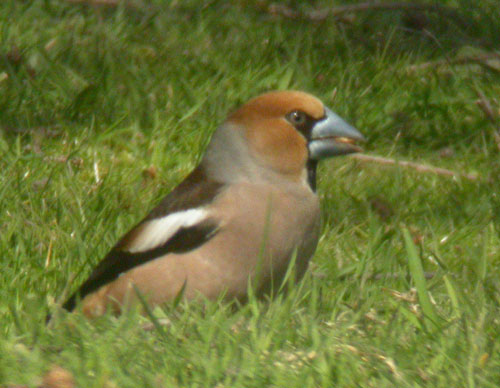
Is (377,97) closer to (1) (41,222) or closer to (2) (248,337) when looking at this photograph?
(1) (41,222)

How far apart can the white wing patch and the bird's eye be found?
1.79 ft

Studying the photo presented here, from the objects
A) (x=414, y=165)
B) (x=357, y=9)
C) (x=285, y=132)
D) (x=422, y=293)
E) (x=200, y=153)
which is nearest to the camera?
(x=422, y=293)

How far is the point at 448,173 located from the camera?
213 inches

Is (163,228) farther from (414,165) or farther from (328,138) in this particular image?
(414,165)

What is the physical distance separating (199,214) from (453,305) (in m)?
0.99

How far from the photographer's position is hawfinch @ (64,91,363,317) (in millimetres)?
3807

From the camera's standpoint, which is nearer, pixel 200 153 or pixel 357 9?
pixel 200 153

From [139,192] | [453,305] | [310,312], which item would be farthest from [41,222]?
[453,305]

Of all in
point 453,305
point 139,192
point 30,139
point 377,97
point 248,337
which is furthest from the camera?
point 377,97

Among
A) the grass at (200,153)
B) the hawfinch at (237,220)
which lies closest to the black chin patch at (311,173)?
the hawfinch at (237,220)

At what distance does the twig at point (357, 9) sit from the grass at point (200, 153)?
62 millimetres

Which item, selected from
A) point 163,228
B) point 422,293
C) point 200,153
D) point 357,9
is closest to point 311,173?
point 163,228

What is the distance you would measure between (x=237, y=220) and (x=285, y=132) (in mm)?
495

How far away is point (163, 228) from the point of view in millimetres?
3973
